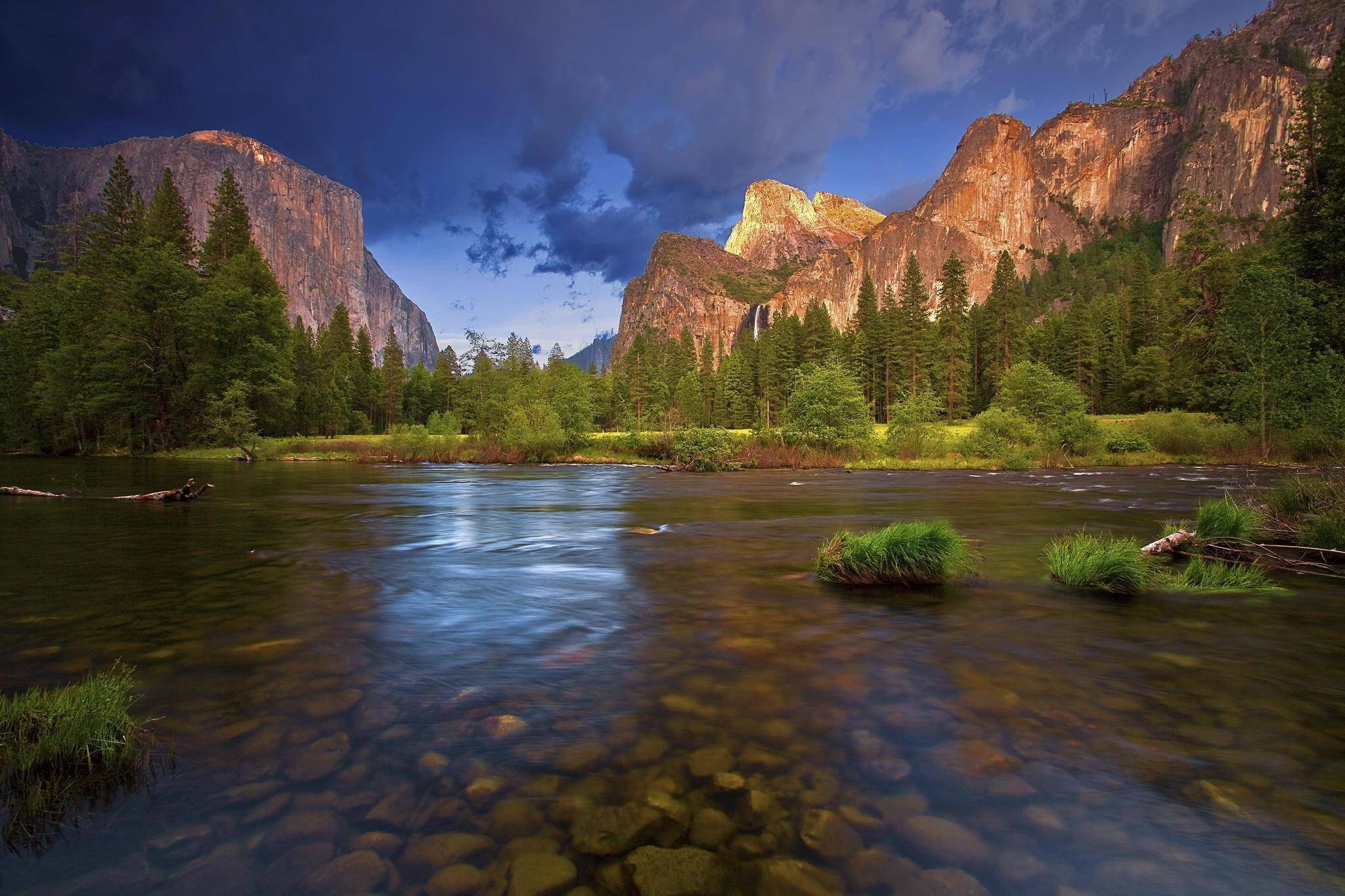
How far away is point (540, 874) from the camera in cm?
285

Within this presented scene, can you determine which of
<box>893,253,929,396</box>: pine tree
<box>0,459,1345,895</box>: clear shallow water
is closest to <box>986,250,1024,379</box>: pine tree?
<box>893,253,929,396</box>: pine tree

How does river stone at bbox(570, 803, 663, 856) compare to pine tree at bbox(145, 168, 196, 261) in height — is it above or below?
below

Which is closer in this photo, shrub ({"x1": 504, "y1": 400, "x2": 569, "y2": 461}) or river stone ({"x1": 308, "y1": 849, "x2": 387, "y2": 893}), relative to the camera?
river stone ({"x1": 308, "y1": 849, "x2": 387, "y2": 893})

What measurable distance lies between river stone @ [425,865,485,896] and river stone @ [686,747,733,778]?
139 centimetres

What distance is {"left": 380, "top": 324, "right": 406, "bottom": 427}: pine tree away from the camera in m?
94.4

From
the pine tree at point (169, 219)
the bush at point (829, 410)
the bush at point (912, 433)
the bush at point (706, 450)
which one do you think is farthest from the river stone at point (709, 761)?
the pine tree at point (169, 219)

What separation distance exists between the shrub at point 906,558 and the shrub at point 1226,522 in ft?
14.9

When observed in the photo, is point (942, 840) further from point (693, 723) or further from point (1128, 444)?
point (1128, 444)

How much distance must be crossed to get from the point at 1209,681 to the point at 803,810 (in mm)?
4292

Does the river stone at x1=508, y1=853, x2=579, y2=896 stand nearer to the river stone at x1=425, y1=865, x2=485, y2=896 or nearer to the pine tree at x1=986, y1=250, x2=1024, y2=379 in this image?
the river stone at x1=425, y1=865, x2=485, y2=896

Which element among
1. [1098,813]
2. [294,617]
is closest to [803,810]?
[1098,813]

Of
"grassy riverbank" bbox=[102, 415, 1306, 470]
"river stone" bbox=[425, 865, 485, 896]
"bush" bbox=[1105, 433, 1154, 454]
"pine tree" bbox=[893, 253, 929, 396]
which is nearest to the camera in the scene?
"river stone" bbox=[425, 865, 485, 896]

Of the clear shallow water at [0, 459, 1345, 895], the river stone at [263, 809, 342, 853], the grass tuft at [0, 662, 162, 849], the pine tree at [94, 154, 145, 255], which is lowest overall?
the clear shallow water at [0, 459, 1345, 895]

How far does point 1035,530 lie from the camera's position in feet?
46.2
